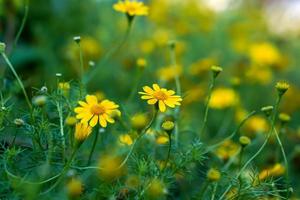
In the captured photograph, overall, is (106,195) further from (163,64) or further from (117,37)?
(117,37)

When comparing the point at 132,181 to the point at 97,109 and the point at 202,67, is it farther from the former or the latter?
the point at 202,67

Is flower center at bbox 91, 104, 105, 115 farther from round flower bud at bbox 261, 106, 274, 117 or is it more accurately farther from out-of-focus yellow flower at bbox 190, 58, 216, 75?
out-of-focus yellow flower at bbox 190, 58, 216, 75

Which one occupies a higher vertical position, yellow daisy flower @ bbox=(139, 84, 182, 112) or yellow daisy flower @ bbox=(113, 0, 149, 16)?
yellow daisy flower @ bbox=(113, 0, 149, 16)

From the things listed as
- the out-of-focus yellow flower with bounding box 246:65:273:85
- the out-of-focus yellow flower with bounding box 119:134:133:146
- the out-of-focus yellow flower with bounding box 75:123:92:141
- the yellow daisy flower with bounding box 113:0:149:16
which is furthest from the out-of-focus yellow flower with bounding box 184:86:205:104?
the out-of-focus yellow flower with bounding box 75:123:92:141

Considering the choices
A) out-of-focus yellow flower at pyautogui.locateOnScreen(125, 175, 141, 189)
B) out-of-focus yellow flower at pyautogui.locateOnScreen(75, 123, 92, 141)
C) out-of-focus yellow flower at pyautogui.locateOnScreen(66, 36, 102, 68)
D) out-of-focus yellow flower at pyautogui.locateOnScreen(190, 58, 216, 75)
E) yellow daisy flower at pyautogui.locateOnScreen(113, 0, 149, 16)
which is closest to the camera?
out-of-focus yellow flower at pyautogui.locateOnScreen(75, 123, 92, 141)

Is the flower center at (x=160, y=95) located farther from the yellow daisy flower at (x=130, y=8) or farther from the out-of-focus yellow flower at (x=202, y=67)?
the out-of-focus yellow flower at (x=202, y=67)

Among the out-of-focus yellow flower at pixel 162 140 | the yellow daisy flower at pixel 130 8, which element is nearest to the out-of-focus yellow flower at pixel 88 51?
the yellow daisy flower at pixel 130 8

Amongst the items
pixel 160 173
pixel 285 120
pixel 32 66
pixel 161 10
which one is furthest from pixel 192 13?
pixel 160 173

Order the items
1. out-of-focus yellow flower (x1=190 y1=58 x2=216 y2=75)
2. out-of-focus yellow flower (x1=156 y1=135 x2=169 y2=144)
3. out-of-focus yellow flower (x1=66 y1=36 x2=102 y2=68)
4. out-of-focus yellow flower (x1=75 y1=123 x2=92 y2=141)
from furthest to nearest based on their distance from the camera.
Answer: out-of-focus yellow flower (x1=66 y1=36 x2=102 y2=68), out-of-focus yellow flower (x1=190 y1=58 x2=216 y2=75), out-of-focus yellow flower (x1=156 y1=135 x2=169 y2=144), out-of-focus yellow flower (x1=75 y1=123 x2=92 y2=141)
